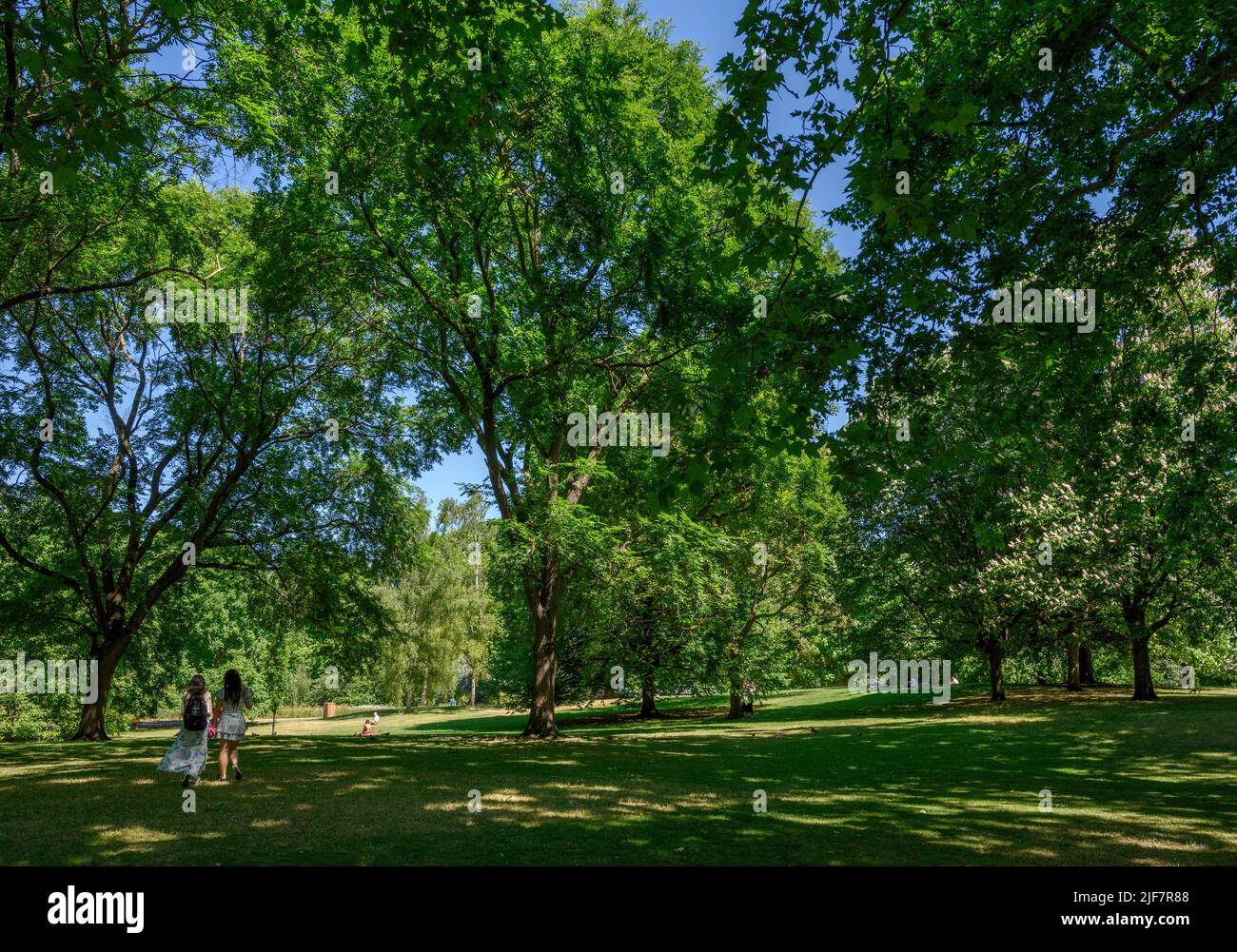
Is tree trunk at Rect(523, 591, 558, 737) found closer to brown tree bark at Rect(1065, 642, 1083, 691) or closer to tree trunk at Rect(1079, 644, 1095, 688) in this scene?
brown tree bark at Rect(1065, 642, 1083, 691)

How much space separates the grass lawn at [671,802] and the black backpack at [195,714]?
1.01 meters

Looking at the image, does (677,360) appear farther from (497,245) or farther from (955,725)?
(955,725)

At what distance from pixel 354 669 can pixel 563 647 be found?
35.4 feet

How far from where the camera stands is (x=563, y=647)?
33.6m

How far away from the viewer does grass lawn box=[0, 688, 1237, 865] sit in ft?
24.0

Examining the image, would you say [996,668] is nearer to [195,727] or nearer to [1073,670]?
[1073,670]

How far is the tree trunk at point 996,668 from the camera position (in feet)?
95.1

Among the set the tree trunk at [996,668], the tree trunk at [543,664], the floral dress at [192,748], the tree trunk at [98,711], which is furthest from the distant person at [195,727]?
the tree trunk at [996,668]

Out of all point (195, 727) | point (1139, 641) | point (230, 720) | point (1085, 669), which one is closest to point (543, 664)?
point (230, 720)

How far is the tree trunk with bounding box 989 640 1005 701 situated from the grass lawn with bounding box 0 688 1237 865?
25.3 feet

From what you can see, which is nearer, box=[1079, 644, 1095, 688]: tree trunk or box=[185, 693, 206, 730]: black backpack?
box=[185, 693, 206, 730]: black backpack

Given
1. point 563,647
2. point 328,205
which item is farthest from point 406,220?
point 563,647

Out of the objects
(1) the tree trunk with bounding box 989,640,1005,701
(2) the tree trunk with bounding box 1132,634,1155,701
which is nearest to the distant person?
(1) the tree trunk with bounding box 989,640,1005,701

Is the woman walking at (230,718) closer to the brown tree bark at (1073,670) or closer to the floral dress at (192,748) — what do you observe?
the floral dress at (192,748)
